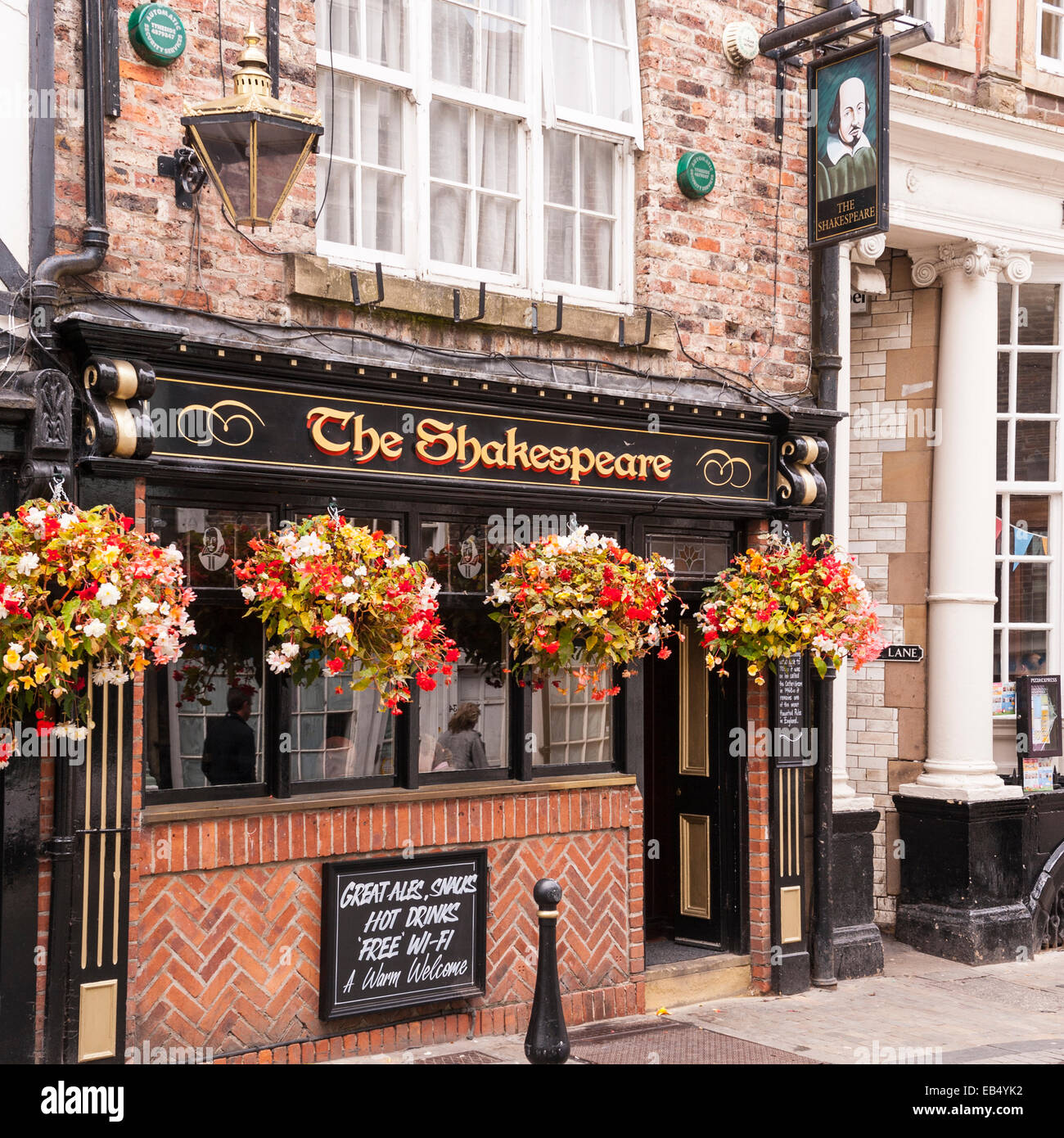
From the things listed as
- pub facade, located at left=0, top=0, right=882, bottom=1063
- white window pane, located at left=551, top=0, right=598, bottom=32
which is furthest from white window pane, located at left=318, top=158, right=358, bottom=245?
white window pane, located at left=551, top=0, right=598, bottom=32

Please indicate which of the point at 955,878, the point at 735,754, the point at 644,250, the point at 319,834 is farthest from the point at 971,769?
the point at 319,834

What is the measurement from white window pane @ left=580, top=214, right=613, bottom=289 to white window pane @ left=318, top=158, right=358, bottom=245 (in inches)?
62.7

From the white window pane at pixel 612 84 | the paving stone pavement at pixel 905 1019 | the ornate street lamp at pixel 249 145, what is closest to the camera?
the ornate street lamp at pixel 249 145

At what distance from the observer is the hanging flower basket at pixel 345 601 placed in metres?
6.39

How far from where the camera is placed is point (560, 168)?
8.28 meters

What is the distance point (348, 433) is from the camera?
23.1ft

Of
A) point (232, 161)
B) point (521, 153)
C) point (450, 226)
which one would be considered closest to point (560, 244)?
point (521, 153)

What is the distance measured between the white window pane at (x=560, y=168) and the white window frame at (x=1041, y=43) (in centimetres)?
476

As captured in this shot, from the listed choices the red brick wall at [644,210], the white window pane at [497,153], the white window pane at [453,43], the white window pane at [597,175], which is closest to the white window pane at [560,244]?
the white window pane at [597,175]

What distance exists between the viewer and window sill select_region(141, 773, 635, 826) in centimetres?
650

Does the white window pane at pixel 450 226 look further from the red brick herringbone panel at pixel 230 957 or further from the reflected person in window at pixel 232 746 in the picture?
the red brick herringbone panel at pixel 230 957

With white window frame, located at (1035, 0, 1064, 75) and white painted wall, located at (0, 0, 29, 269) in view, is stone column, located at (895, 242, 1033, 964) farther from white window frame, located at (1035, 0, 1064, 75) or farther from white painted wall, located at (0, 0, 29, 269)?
white painted wall, located at (0, 0, 29, 269)

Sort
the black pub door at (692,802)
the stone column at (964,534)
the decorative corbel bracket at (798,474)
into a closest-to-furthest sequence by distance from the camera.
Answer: the decorative corbel bracket at (798,474) < the black pub door at (692,802) < the stone column at (964,534)

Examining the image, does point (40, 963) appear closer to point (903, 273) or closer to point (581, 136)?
point (581, 136)
